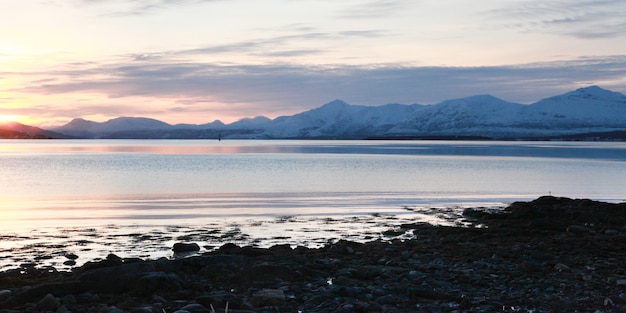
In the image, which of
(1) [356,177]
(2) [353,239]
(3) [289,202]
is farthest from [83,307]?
(1) [356,177]

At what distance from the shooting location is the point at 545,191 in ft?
153

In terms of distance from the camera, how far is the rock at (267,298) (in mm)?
12055

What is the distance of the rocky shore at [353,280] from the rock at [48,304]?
24 millimetres

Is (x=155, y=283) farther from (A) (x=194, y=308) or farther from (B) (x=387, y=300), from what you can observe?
(B) (x=387, y=300)

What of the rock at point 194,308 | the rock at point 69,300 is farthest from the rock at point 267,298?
the rock at point 69,300

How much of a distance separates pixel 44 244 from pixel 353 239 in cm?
1007

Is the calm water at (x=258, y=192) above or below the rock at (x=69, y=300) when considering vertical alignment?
below

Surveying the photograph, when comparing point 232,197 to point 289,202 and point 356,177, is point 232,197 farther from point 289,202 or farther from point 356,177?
point 356,177

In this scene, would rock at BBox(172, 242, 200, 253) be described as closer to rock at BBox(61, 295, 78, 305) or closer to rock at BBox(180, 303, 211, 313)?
rock at BBox(61, 295, 78, 305)

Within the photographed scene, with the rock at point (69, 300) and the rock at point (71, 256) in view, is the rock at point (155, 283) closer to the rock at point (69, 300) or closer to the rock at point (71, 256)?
the rock at point (69, 300)

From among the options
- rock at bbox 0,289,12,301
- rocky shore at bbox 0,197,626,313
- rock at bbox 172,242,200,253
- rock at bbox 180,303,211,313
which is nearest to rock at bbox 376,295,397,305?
rocky shore at bbox 0,197,626,313

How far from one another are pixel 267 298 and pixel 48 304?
3.84 metres

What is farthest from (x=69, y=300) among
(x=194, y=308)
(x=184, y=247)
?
(x=184, y=247)

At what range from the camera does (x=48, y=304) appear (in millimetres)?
11625
